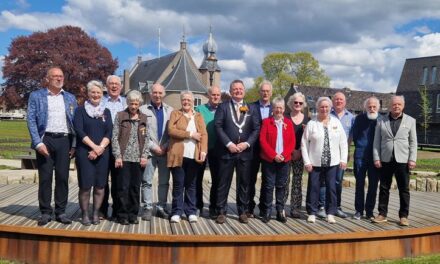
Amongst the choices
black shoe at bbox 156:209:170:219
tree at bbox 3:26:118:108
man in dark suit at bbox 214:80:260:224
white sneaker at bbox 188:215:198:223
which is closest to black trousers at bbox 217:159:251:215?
man in dark suit at bbox 214:80:260:224

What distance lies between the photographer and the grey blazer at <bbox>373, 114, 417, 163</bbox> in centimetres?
631

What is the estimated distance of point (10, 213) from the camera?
624 centimetres

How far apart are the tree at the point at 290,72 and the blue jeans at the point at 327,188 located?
53251 millimetres

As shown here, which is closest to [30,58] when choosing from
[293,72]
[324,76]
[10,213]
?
[293,72]

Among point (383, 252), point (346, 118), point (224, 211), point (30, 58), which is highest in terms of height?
point (30, 58)

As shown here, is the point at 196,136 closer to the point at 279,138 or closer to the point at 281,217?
the point at 279,138

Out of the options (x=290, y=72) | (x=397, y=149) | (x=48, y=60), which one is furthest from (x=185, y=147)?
(x=290, y=72)

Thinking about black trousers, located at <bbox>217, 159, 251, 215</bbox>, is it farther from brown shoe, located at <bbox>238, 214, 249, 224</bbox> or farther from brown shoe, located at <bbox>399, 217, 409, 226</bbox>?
brown shoe, located at <bbox>399, 217, 409, 226</bbox>

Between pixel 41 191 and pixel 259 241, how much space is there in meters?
2.78

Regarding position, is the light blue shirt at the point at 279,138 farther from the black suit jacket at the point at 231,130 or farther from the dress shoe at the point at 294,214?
the dress shoe at the point at 294,214

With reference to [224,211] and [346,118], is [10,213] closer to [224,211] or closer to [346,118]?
[224,211]

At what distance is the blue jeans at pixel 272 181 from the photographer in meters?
6.23

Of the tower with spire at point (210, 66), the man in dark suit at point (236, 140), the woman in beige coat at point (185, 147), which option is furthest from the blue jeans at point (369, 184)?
the tower with spire at point (210, 66)

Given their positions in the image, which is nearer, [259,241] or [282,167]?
[259,241]
